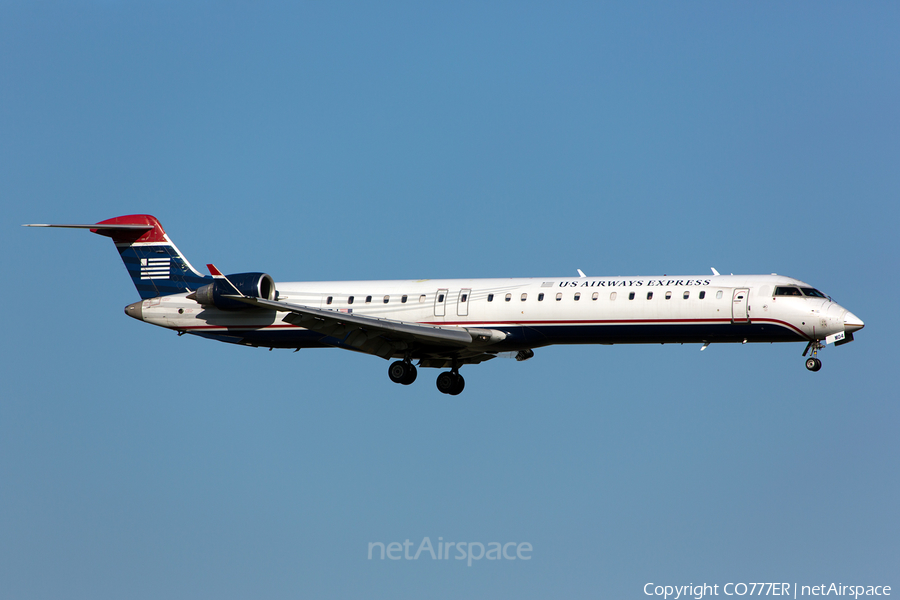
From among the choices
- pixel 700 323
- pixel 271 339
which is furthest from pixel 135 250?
pixel 700 323

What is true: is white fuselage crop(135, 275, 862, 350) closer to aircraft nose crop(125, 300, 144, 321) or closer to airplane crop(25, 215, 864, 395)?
airplane crop(25, 215, 864, 395)

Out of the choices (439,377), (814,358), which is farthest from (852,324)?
(439,377)

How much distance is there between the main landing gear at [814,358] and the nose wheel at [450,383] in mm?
10581

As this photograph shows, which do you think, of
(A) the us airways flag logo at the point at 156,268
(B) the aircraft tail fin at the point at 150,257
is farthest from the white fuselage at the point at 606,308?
(A) the us airways flag logo at the point at 156,268

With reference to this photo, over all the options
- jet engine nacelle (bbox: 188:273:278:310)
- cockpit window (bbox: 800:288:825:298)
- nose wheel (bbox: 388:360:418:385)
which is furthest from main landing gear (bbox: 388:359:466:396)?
cockpit window (bbox: 800:288:825:298)

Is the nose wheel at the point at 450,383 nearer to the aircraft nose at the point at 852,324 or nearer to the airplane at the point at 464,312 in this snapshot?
the airplane at the point at 464,312

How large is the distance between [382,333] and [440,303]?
6.58 ft

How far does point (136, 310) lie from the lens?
3600 centimetres

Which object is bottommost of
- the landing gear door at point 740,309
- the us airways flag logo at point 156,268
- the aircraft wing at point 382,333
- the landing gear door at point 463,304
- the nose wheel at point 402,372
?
the nose wheel at point 402,372

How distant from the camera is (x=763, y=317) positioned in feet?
98.1

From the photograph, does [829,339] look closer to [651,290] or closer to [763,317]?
Answer: [763,317]

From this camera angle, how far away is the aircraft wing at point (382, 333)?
30859 millimetres

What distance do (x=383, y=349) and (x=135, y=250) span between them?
32.0 feet

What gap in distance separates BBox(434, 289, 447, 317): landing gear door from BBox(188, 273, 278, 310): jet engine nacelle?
508cm
